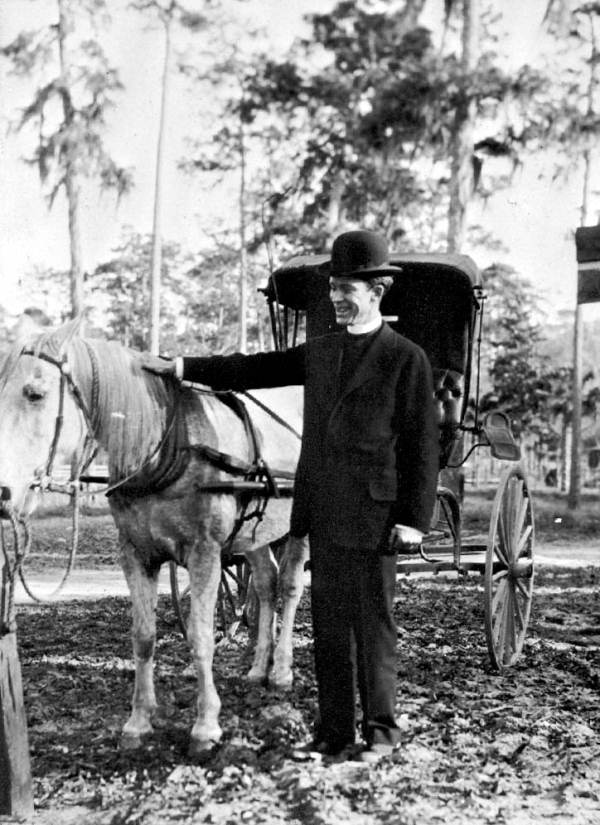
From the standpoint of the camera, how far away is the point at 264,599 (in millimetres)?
5965

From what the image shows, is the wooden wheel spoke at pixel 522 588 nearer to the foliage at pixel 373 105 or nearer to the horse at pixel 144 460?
the horse at pixel 144 460

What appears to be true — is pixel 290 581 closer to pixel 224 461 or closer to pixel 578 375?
pixel 224 461

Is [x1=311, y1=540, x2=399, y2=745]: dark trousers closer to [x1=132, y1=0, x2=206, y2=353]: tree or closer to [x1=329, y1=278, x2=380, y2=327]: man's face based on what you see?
[x1=329, y1=278, x2=380, y2=327]: man's face

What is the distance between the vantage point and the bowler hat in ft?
12.9

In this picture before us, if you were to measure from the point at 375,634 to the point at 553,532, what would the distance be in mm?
16250

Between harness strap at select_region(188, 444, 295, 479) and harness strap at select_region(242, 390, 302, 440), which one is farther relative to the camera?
harness strap at select_region(242, 390, 302, 440)

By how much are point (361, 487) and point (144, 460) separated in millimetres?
1083

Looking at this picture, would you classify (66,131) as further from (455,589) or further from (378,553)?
(378,553)

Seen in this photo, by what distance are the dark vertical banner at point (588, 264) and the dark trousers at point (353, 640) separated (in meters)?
2.09

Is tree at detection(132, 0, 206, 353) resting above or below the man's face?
above

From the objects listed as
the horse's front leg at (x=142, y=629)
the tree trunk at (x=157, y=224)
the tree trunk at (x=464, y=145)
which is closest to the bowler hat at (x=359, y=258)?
the horse's front leg at (x=142, y=629)

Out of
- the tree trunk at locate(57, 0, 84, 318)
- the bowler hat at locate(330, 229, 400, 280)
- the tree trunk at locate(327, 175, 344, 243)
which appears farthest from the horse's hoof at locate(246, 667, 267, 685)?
the tree trunk at locate(327, 175, 344, 243)

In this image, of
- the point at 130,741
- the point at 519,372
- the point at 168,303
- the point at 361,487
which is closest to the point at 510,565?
the point at 361,487

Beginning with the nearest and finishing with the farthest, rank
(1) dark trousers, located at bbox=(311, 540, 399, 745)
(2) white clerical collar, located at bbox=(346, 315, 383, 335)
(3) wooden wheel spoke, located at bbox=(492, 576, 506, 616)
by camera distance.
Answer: (1) dark trousers, located at bbox=(311, 540, 399, 745), (2) white clerical collar, located at bbox=(346, 315, 383, 335), (3) wooden wheel spoke, located at bbox=(492, 576, 506, 616)
